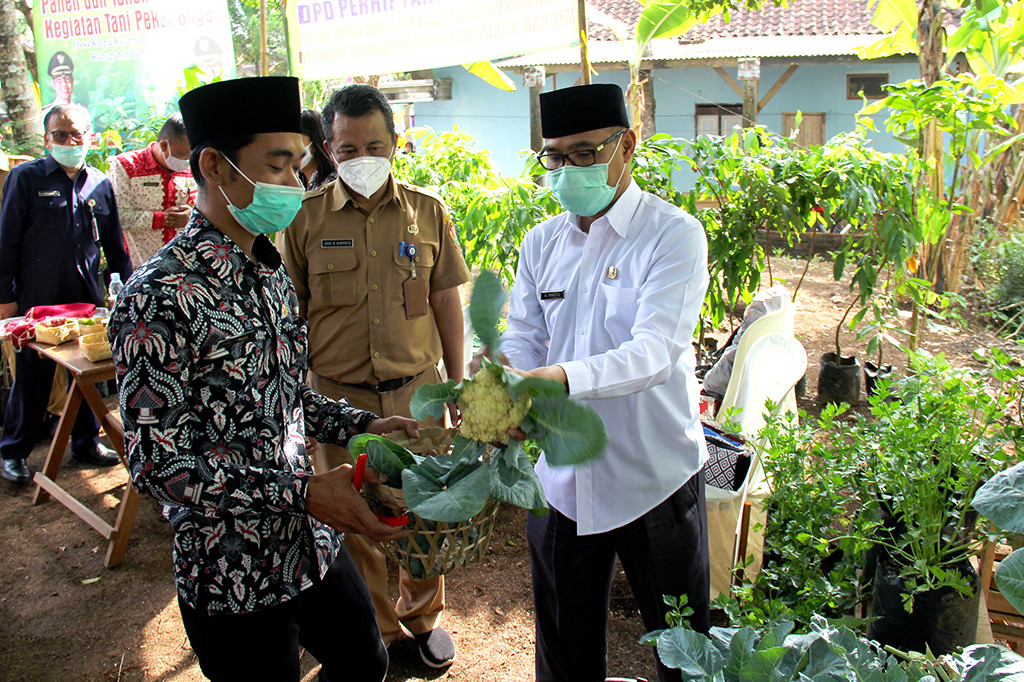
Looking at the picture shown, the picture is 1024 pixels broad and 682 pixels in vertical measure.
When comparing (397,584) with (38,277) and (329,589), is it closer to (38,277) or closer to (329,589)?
(329,589)

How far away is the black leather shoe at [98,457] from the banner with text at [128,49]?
3691 millimetres

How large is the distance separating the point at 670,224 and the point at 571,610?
1.11 metres

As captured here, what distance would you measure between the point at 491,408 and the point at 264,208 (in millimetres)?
678

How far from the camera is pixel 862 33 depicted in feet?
36.9

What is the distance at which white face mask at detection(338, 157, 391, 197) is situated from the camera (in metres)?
2.68

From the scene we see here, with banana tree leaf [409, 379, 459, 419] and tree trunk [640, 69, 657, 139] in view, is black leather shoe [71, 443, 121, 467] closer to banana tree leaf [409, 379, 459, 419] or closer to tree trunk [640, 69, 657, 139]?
banana tree leaf [409, 379, 459, 419]

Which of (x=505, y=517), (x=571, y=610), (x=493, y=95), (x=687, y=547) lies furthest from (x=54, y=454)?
(x=493, y=95)

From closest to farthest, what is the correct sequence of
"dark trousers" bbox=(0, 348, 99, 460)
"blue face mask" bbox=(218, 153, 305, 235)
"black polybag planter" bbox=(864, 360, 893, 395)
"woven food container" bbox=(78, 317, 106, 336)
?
"blue face mask" bbox=(218, 153, 305, 235) < "woven food container" bbox=(78, 317, 106, 336) < "dark trousers" bbox=(0, 348, 99, 460) < "black polybag planter" bbox=(864, 360, 893, 395)

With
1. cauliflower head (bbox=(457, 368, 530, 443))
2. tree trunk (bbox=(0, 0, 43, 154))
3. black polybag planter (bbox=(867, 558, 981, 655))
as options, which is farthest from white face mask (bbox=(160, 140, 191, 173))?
black polybag planter (bbox=(867, 558, 981, 655))

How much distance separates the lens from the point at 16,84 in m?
7.07

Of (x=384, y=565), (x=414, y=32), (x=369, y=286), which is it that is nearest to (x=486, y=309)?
(x=369, y=286)

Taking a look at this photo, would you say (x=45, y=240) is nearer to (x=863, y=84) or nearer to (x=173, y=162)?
(x=173, y=162)

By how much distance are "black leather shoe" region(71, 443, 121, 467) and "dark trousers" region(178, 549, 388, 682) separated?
3.48 meters

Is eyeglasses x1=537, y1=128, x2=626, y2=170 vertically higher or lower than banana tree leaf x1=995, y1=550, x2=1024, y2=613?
higher
